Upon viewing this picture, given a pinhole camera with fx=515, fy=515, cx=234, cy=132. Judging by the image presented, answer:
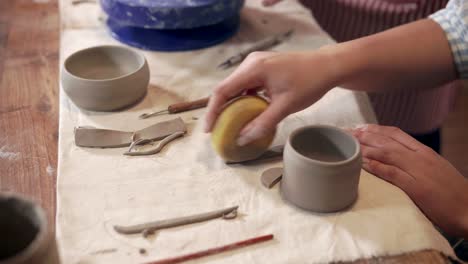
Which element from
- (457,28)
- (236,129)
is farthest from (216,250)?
(457,28)

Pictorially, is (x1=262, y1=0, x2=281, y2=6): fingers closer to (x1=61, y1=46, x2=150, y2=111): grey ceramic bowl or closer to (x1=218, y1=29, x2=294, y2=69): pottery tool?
(x1=218, y1=29, x2=294, y2=69): pottery tool

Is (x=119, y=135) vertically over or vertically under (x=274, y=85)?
under

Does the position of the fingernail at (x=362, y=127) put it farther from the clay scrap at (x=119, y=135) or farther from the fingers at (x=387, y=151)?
the clay scrap at (x=119, y=135)

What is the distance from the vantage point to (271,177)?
69 cm

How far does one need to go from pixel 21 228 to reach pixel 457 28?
26.6 inches

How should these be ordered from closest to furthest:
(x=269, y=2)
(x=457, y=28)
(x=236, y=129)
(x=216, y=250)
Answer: (x=216, y=250) < (x=236, y=129) < (x=457, y=28) < (x=269, y=2)

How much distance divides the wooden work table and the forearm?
1.01 feet

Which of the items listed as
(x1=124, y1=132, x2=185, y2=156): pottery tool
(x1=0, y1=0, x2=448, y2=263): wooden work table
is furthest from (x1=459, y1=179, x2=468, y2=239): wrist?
(x1=124, y1=132, x2=185, y2=156): pottery tool

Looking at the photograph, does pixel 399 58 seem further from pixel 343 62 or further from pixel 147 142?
pixel 147 142

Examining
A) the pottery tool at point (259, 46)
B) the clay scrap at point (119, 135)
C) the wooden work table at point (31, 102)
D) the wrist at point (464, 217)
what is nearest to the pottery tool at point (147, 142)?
the clay scrap at point (119, 135)

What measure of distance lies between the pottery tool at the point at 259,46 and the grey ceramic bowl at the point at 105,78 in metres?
0.18

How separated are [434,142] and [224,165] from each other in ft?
2.73

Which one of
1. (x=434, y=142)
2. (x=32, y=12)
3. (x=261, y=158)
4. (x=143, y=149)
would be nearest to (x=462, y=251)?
(x=261, y=158)

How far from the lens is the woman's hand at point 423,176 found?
69cm
